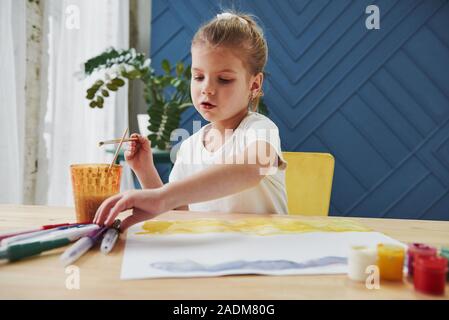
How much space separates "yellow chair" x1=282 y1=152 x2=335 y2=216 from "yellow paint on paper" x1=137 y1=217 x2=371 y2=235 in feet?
1.33

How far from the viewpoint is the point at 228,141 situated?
1.11 meters

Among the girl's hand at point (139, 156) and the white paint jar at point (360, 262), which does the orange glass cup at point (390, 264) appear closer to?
the white paint jar at point (360, 262)

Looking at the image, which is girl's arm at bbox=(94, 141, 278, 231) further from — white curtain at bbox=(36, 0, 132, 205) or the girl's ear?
A: white curtain at bbox=(36, 0, 132, 205)

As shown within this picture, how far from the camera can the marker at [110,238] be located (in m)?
0.55

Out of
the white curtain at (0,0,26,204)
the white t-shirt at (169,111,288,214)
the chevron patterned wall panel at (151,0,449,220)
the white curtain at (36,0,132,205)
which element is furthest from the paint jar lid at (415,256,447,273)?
the chevron patterned wall panel at (151,0,449,220)

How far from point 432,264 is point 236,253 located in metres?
0.22

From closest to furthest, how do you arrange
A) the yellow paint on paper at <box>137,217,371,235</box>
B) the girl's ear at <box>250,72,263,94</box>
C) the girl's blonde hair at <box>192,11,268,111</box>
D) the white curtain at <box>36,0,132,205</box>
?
1. the yellow paint on paper at <box>137,217,371,235</box>
2. the girl's blonde hair at <box>192,11,268,111</box>
3. the girl's ear at <box>250,72,263,94</box>
4. the white curtain at <box>36,0,132,205</box>

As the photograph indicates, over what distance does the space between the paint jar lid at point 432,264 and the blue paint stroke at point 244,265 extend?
92 millimetres

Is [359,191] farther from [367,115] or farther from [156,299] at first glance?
[156,299]

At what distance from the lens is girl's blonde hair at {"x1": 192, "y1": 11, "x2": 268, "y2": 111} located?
1.05 meters

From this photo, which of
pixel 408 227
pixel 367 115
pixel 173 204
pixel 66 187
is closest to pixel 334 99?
pixel 367 115

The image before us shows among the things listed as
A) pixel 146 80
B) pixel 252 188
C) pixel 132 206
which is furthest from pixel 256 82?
pixel 146 80

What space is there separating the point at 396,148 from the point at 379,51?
536mm
